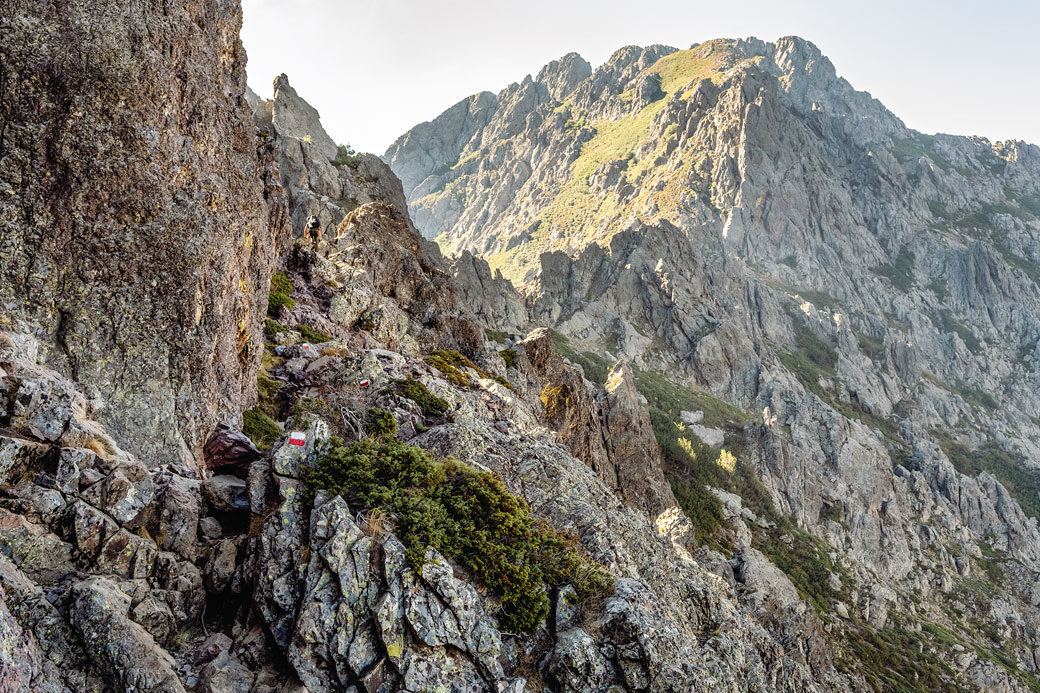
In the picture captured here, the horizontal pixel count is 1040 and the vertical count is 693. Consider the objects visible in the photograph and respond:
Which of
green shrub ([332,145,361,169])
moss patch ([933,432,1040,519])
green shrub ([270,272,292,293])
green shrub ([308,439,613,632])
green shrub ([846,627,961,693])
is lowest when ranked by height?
green shrub ([846,627,961,693])

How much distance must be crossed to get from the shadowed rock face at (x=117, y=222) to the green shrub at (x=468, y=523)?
4.86 meters

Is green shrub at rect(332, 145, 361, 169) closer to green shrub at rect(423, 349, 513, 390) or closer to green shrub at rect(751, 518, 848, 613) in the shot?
green shrub at rect(423, 349, 513, 390)

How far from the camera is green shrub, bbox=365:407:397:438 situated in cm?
1538

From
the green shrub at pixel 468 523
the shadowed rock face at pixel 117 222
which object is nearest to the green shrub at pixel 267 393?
the shadowed rock face at pixel 117 222

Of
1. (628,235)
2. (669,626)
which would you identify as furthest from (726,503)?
(628,235)

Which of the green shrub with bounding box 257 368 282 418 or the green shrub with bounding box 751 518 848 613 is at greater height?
the green shrub with bounding box 751 518 848 613

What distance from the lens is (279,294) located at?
26094 millimetres

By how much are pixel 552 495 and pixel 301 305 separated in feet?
60.8

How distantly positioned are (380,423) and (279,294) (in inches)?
542

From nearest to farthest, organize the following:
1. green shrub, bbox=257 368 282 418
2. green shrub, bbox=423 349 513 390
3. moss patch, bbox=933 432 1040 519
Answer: green shrub, bbox=257 368 282 418 < green shrub, bbox=423 349 513 390 < moss patch, bbox=933 432 1040 519

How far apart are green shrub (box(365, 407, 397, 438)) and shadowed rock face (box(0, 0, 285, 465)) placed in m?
3.96

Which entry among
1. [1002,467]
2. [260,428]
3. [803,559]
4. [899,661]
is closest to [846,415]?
[1002,467]

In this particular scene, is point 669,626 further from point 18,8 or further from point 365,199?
point 365,199

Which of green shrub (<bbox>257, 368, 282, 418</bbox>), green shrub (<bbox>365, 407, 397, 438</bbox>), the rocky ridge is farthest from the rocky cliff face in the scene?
green shrub (<bbox>257, 368, 282, 418</bbox>)
